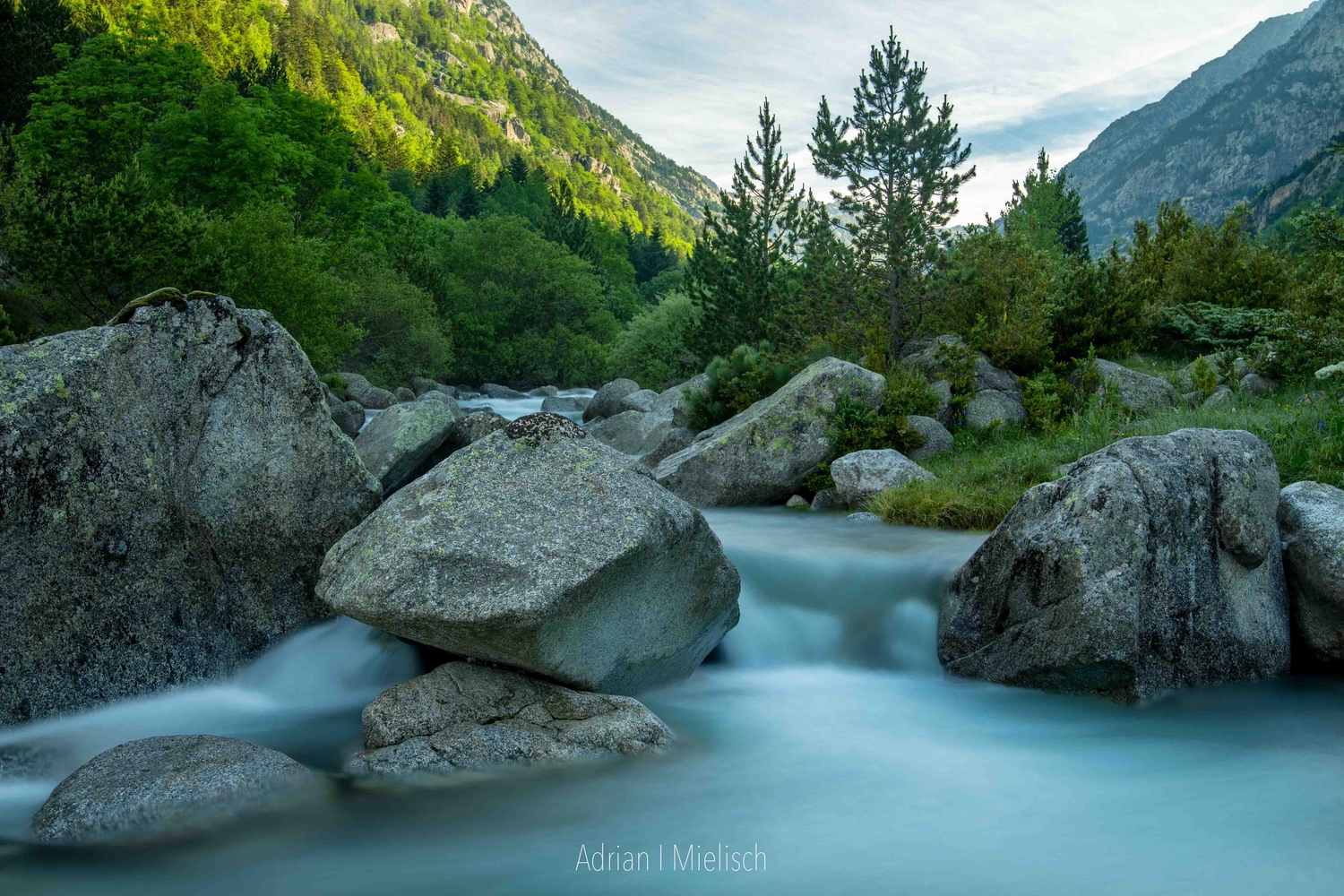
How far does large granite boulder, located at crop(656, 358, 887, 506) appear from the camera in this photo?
1374 centimetres

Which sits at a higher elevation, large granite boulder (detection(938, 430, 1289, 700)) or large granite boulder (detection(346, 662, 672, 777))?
large granite boulder (detection(938, 430, 1289, 700))

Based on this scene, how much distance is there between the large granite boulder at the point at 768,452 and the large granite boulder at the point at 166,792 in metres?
9.27

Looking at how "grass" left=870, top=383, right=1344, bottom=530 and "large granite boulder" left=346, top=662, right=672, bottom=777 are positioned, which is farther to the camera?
"grass" left=870, top=383, right=1344, bottom=530

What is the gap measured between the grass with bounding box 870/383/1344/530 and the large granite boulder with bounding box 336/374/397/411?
2504cm

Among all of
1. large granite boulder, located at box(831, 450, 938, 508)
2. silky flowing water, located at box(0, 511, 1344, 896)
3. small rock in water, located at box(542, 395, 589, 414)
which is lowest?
silky flowing water, located at box(0, 511, 1344, 896)

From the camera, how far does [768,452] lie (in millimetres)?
13820

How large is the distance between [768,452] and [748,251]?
19477mm

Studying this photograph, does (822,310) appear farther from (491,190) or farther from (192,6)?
(192,6)

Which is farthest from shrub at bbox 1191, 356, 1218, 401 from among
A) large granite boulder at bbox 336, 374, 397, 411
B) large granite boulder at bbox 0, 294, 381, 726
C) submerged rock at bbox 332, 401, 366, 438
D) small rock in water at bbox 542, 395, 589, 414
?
large granite boulder at bbox 336, 374, 397, 411

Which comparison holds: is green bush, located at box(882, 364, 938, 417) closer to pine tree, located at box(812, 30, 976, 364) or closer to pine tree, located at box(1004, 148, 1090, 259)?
pine tree, located at box(812, 30, 976, 364)

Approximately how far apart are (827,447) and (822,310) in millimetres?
8673

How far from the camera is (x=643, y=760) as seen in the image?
209 inches

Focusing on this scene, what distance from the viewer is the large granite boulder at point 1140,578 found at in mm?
6262

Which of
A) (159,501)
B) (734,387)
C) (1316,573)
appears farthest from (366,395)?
(1316,573)
